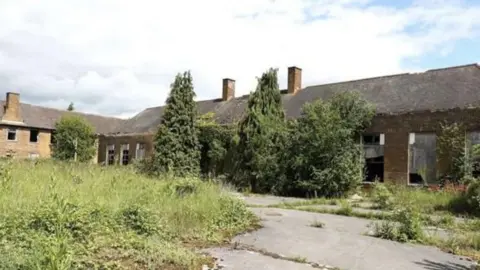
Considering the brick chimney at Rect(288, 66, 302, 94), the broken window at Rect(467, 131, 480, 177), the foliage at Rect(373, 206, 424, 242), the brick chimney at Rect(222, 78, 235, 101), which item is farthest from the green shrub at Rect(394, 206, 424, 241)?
the brick chimney at Rect(222, 78, 235, 101)

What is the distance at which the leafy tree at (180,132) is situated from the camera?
2903 centimetres

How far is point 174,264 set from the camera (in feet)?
20.7

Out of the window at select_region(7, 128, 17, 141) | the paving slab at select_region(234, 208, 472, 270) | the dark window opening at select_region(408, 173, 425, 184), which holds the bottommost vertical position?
the paving slab at select_region(234, 208, 472, 270)

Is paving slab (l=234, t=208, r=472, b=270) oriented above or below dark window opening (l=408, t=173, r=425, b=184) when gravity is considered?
below

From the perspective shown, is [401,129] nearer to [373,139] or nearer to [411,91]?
[373,139]

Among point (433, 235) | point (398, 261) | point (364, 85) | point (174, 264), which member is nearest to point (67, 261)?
point (174, 264)

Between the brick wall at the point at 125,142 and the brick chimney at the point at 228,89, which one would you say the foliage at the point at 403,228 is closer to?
the brick wall at the point at 125,142

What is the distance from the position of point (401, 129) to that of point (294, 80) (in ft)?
41.4

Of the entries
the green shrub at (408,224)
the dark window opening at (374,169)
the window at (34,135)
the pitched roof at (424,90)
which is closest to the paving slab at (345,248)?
the green shrub at (408,224)

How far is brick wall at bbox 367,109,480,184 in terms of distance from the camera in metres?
23.0

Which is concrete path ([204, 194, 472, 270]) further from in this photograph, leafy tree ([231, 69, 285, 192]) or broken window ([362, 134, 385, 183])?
broken window ([362, 134, 385, 183])

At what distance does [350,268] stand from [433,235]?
4.30 metres

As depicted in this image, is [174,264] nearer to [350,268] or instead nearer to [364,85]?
[350,268]

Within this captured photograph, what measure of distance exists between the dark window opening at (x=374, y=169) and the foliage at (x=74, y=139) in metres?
26.5
